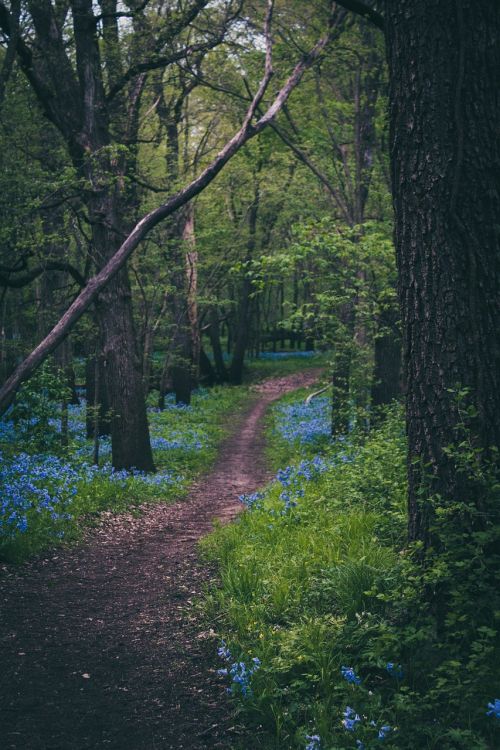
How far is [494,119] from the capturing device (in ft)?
12.3

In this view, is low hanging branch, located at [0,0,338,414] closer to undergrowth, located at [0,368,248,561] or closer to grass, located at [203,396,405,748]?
undergrowth, located at [0,368,248,561]

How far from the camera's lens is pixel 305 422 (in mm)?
16094

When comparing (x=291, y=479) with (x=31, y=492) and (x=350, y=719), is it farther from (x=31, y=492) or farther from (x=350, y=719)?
(x=350, y=719)

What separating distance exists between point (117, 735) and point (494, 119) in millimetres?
4363

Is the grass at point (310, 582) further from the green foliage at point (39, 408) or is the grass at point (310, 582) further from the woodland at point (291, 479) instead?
the green foliage at point (39, 408)

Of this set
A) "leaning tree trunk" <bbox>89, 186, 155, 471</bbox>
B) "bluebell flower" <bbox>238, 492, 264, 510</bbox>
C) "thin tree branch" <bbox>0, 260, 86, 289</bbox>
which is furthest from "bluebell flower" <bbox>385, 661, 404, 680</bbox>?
"thin tree branch" <bbox>0, 260, 86, 289</bbox>

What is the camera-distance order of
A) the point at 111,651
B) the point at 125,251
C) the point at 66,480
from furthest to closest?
the point at 66,480 < the point at 125,251 < the point at 111,651

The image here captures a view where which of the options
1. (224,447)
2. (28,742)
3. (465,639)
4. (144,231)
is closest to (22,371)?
(144,231)

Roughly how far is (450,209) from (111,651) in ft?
13.3

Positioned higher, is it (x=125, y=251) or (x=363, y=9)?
(x=363, y=9)

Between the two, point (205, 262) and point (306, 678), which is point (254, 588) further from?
point (205, 262)

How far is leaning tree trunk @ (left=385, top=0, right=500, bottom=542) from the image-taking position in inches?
147

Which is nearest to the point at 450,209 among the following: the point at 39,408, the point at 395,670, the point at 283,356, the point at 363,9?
the point at 363,9

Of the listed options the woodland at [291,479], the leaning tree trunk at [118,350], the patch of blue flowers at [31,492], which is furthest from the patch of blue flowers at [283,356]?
the patch of blue flowers at [31,492]
